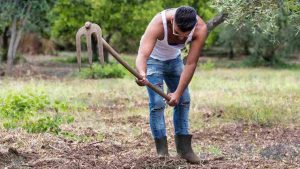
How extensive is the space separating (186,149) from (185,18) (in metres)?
1.61

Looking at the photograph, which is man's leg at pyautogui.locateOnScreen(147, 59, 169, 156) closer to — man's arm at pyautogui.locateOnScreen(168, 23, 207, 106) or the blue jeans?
the blue jeans

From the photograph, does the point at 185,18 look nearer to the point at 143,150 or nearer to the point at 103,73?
the point at 143,150

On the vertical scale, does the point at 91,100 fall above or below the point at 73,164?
below

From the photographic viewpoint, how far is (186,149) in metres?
6.96

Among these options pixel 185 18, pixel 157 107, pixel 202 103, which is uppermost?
pixel 185 18

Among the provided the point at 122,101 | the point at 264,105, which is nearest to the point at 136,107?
the point at 122,101

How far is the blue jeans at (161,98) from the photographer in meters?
6.70

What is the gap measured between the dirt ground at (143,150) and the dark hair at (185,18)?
4.58ft

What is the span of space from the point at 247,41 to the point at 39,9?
14.1 meters

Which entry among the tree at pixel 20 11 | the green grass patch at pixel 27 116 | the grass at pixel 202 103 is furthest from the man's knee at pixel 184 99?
the tree at pixel 20 11

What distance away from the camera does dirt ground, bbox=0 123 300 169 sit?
6531 millimetres

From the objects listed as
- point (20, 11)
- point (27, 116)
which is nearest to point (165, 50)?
point (27, 116)

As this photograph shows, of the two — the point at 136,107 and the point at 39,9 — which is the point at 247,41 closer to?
the point at 39,9

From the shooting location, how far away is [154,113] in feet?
22.1
